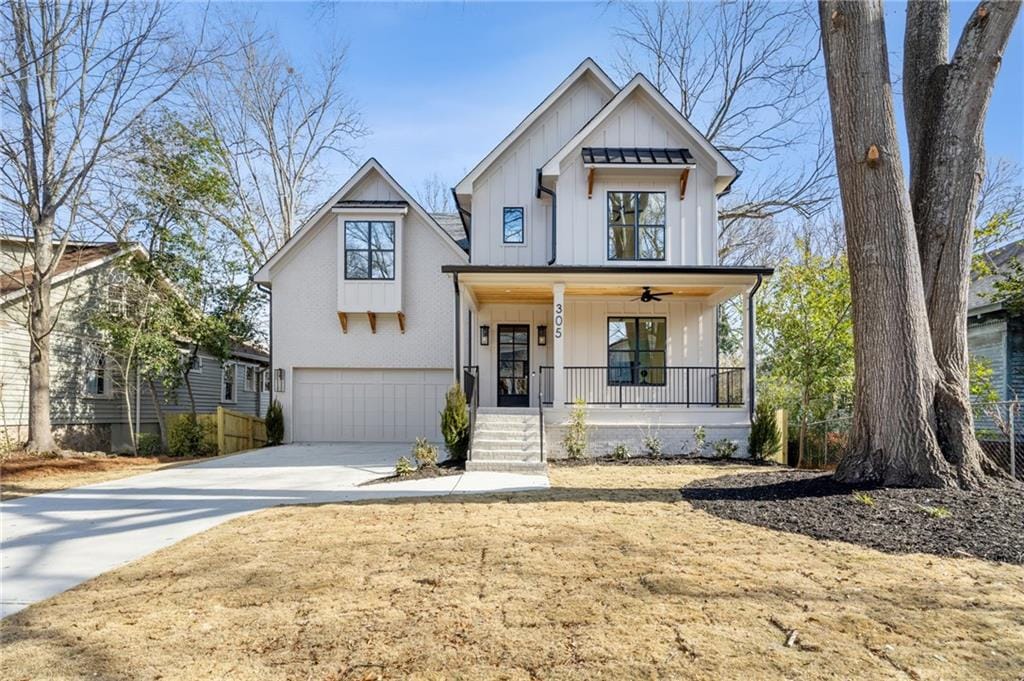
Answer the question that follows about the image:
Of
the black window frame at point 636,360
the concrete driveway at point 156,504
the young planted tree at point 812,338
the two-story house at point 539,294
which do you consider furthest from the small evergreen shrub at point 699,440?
the concrete driveway at point 156,504

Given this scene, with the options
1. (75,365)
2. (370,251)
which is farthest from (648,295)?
(75,365)

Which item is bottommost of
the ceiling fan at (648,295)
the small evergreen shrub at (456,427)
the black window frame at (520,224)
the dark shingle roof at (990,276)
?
the small evergreen shrub at (456,427)

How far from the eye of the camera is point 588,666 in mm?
2852

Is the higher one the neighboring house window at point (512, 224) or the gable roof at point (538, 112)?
the gable roof at point (538, 112)

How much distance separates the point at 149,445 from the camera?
653 inches

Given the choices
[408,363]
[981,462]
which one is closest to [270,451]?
[408,363]

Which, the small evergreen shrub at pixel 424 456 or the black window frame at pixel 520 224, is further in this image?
the black window frame at pixel 520 224

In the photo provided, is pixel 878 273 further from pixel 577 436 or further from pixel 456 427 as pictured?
pixel 456 427

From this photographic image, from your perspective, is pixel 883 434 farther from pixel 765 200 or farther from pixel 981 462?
pixel 765 200

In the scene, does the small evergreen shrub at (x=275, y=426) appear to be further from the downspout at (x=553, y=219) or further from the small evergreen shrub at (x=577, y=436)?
the downspout at (x=553, y=219)

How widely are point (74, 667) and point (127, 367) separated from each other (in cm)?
1455

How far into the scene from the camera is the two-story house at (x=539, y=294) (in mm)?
11703

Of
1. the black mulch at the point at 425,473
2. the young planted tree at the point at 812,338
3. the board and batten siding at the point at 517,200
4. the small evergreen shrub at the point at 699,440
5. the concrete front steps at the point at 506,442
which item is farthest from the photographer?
the board and batten siding at the point at 517,200

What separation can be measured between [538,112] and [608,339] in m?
5.78
